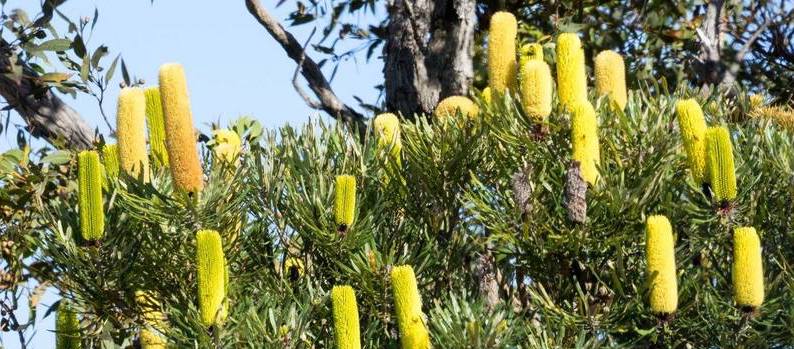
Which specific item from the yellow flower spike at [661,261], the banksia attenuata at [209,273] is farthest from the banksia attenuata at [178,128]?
the yellow flower spike at [661,261]

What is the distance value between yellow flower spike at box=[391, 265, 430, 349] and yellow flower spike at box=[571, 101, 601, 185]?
404mm

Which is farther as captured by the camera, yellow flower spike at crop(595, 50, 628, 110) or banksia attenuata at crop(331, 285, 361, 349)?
yellow flower spike at crop(595, 50, 628, 110)

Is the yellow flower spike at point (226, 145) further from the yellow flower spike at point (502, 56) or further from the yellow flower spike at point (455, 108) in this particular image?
the yellow flower spike at point (502, 56)

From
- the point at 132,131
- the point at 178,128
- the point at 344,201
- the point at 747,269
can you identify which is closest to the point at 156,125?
the point at 132,131

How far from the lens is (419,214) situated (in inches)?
115

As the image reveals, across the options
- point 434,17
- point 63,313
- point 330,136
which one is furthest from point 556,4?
point 63,313

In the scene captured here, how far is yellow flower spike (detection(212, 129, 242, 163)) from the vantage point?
9.88ft

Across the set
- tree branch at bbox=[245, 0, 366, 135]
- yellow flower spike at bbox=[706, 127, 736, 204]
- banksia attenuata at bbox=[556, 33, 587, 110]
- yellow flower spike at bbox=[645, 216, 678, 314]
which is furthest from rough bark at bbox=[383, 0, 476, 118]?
yellow flower spike at bbox=[645, 216, 678, 314]

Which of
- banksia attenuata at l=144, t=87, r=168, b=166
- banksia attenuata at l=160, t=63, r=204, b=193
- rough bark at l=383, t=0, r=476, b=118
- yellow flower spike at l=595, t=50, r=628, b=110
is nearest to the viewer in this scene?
banksia attenuata at l=160, t=63, r=204, b=193

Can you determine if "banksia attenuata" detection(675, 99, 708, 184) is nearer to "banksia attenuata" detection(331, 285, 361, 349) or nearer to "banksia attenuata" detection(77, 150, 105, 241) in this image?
"banksia attenuata" detection(331, 285, 361, 349)

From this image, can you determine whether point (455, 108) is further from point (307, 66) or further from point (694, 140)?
point (307, 66)

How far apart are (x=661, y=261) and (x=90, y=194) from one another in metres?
1.00

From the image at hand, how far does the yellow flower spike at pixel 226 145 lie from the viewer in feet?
9.88

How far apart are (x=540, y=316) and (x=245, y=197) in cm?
59
